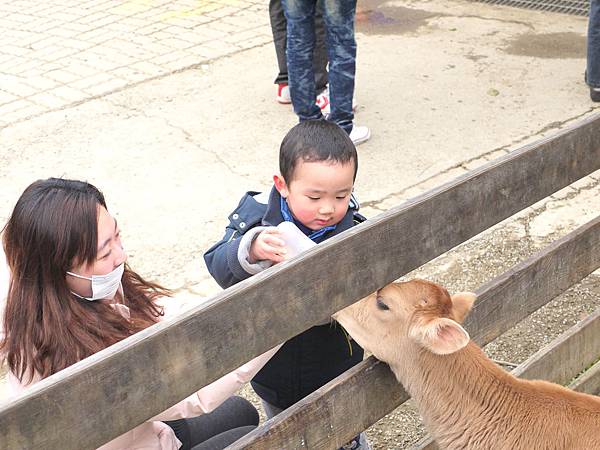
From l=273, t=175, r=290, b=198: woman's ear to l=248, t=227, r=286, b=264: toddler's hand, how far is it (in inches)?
10.4

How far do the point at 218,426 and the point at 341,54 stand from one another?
358cm

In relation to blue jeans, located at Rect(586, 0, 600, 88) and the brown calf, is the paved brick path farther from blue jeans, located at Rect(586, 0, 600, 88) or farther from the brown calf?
the brown calf

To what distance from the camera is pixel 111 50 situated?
329 inches

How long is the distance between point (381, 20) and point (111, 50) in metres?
2.70

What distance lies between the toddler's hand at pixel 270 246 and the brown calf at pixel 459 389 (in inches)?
11.0

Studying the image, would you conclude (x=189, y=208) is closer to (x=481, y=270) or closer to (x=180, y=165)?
(x=180, y=165)

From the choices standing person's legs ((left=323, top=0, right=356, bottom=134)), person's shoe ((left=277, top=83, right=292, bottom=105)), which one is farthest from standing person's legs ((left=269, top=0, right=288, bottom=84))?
standing person's legs ((left=323, top=0, right=356, bottom=134))

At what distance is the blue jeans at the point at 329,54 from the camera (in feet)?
19.6

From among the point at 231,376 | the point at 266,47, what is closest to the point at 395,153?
the point at 266,47

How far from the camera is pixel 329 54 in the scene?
614 centimetres

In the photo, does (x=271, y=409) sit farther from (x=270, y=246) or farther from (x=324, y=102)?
(x=324, y=102)

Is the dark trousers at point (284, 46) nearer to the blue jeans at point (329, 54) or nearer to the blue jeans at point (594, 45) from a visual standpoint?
the blue jeans at point (329, 54)

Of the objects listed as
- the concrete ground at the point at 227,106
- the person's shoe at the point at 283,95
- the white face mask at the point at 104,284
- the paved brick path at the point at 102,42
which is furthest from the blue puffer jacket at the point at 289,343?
the paved brick path at the point at 102,42

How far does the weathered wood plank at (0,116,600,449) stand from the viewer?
1.82 m
